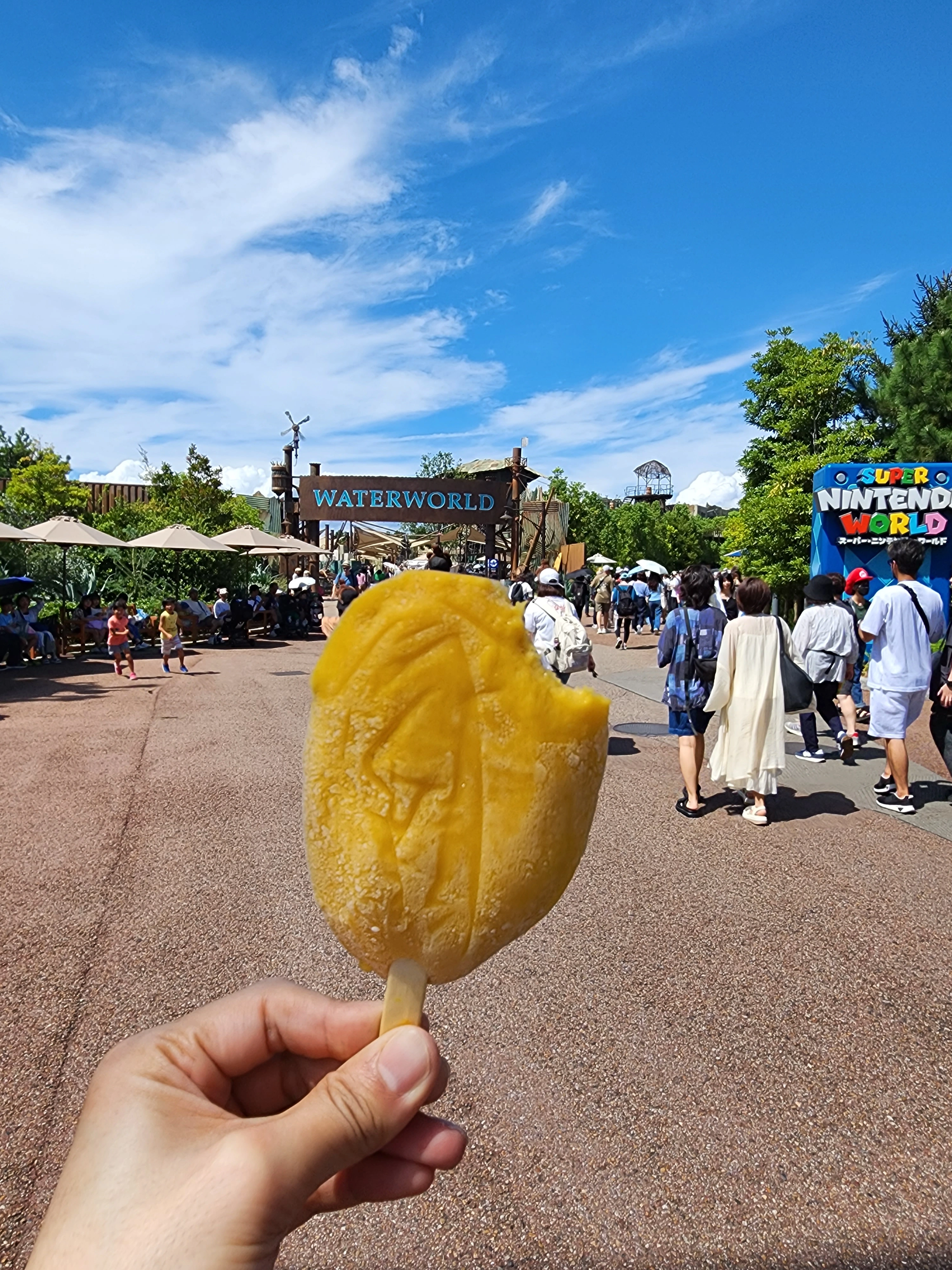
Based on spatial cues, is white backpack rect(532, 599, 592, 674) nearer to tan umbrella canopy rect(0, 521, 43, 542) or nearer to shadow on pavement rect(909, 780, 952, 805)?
shadow on pavement rect(909, 780, 952, 805)

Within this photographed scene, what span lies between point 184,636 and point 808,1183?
1780cm

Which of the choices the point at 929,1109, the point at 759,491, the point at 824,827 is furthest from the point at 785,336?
the point at 929,1109

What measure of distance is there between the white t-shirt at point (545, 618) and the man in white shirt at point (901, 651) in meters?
2.45

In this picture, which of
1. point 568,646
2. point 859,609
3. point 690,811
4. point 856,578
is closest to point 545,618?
point 568,646

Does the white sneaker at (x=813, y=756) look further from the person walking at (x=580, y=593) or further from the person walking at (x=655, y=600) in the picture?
the person walking at (x=580, y=593)

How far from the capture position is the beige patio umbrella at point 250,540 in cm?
1927

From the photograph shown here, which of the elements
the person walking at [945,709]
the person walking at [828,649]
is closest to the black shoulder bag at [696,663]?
the person walking at [945,709]

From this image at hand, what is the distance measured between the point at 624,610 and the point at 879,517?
21.1ft

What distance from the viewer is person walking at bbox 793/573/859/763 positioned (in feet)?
24.4

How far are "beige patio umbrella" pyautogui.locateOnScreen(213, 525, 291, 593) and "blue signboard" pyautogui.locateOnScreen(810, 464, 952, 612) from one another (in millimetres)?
13406

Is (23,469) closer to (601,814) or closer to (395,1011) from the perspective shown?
(601,814)

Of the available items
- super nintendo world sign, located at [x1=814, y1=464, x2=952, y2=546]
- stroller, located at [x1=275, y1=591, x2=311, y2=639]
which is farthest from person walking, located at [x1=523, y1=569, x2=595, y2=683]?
stroller, located at [x1=275, y1=591, x2=311, y2=639]

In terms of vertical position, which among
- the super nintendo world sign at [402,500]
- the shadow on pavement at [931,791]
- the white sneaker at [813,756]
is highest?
the super nintendo world sign at [402,500]

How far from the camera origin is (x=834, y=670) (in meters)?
7.49
